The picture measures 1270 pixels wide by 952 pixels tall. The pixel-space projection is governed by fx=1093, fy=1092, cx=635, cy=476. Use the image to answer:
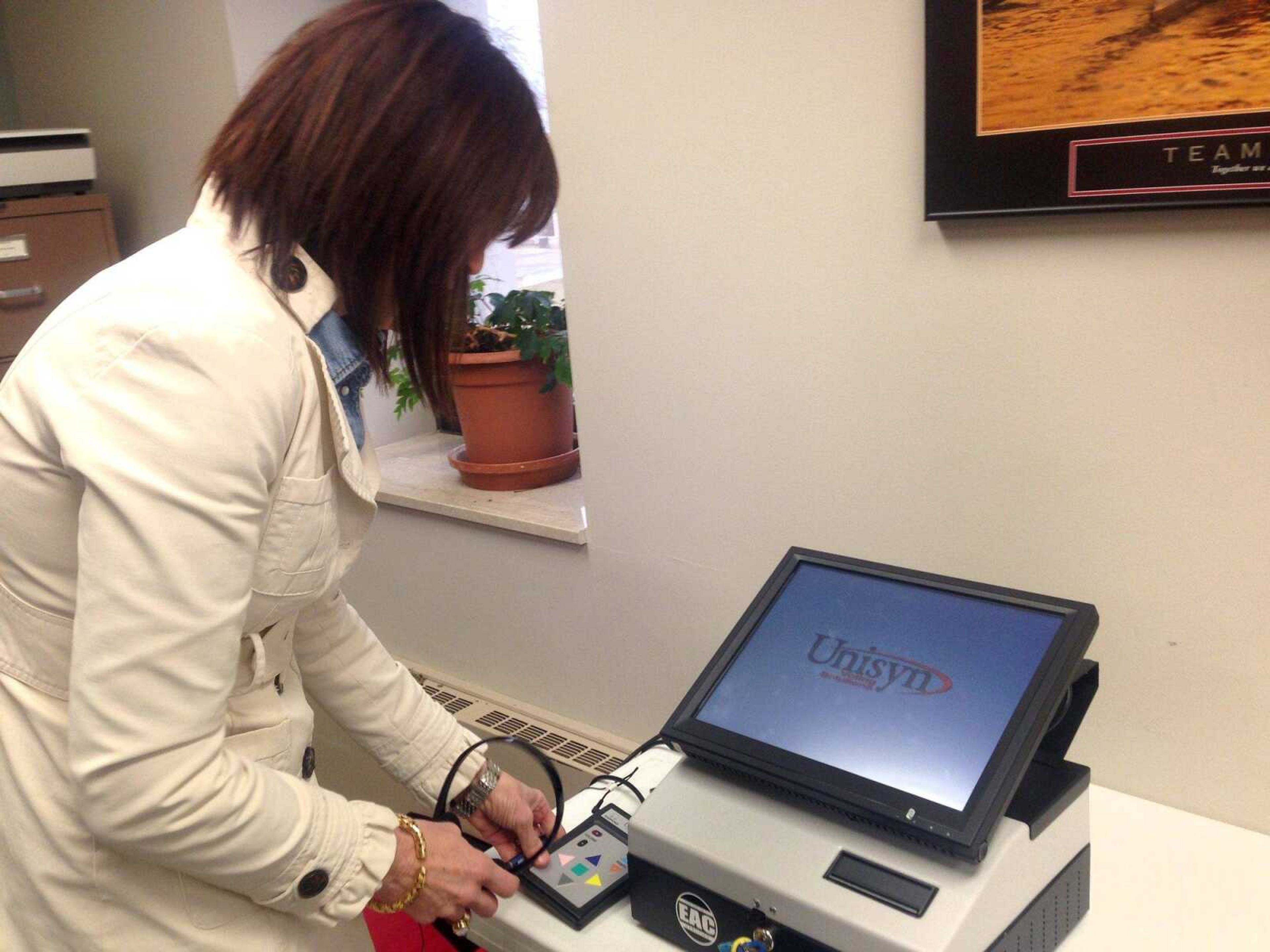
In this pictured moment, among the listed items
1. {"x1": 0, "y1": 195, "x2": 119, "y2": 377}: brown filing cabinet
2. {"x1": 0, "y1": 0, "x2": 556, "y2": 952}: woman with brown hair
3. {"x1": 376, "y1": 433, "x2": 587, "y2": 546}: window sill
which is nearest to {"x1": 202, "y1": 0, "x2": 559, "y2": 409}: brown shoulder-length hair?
{"x1": 0, "y1": 0, "x2": 556, "y2": 952}: woman with brown hair

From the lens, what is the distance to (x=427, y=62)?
31.7 inches

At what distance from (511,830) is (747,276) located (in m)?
0.78

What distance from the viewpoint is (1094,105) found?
1.10 metres

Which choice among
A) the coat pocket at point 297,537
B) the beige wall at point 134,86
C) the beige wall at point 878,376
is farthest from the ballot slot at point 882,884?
the beige wall at point 134,86

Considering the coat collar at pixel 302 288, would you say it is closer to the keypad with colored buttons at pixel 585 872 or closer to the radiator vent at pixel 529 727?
the keypad with colored buttons at pixel 585 872

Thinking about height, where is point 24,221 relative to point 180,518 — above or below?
above

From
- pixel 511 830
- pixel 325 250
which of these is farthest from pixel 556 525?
pixel 325 250

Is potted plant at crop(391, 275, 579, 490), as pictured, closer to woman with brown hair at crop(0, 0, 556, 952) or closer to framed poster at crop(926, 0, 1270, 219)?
framed poster at crop(926, 0, 1270, 219)

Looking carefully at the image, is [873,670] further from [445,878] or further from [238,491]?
[238,491]

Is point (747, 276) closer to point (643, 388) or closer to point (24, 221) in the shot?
point (643, 388)

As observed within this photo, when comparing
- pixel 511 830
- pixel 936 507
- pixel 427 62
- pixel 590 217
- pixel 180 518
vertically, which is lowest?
pixel 511 830

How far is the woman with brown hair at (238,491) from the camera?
70 centimetres

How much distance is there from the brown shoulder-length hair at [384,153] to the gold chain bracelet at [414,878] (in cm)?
41

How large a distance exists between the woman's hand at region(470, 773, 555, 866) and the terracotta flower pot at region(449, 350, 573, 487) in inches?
42.4
